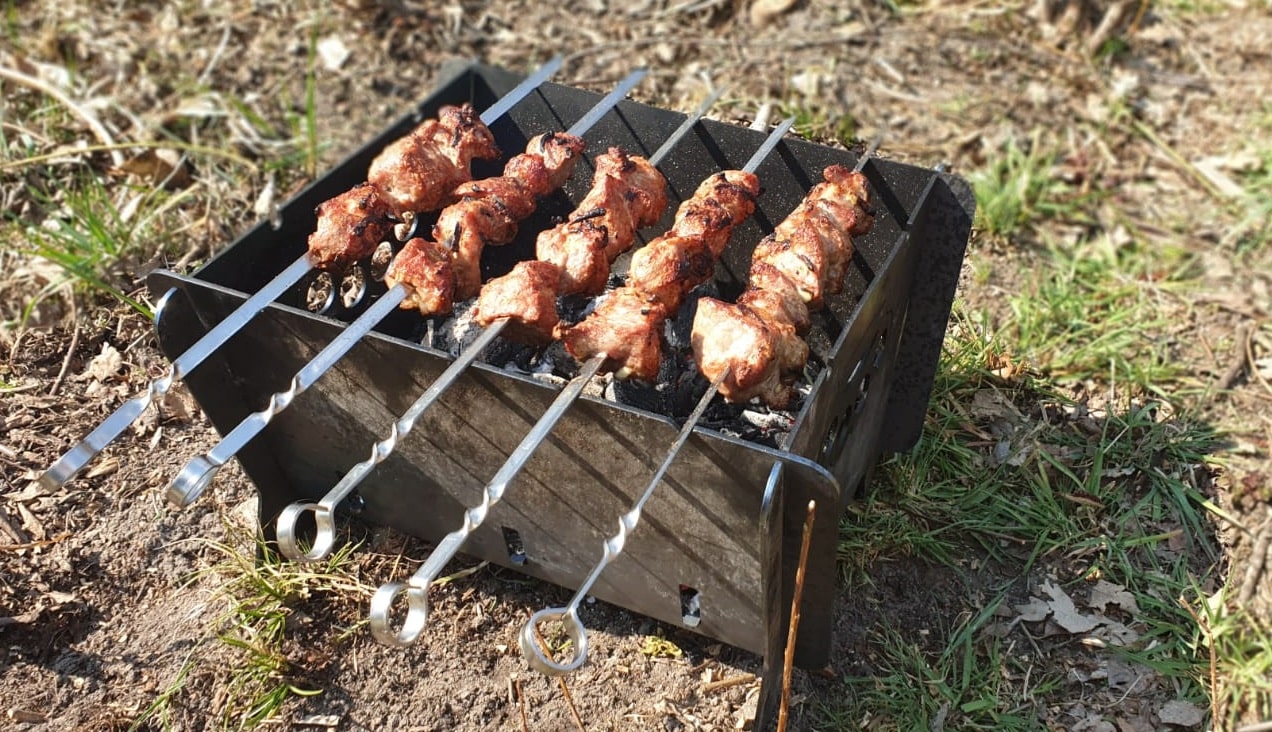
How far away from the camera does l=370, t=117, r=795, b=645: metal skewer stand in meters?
2.12

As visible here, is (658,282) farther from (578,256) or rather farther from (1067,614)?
(1067,614)

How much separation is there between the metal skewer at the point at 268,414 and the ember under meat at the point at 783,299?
879 mm

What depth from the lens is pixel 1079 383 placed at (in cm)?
428

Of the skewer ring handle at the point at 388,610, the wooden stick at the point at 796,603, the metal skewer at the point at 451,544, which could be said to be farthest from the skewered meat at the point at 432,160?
the wooden stick at the point at 796,603

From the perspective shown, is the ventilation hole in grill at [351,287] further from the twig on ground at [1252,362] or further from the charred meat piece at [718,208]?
the twig on ground at [1252,362]

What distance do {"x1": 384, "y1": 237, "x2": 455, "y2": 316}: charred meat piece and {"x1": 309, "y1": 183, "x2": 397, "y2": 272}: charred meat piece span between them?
0.62ft

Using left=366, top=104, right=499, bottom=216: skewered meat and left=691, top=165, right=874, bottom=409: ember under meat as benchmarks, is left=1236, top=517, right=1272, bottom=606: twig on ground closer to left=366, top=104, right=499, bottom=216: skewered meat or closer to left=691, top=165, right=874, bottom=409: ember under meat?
left=691, top=165, right=874, bottom=409: ember under meat

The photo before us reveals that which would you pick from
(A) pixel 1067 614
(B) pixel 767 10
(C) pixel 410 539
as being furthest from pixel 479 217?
(B) pixel 767 10

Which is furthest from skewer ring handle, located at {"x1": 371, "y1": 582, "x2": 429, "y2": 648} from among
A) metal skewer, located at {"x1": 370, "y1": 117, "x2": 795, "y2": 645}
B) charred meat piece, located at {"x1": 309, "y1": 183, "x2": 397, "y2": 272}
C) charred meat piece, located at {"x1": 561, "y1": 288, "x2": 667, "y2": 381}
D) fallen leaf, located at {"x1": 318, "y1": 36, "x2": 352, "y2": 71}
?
fallen leaf, located at {"x1": 318, "y1": 36, "x2": 352, "y2": 71}

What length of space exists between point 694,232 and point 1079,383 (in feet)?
6.97

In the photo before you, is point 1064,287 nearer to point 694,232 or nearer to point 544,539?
point 694,232

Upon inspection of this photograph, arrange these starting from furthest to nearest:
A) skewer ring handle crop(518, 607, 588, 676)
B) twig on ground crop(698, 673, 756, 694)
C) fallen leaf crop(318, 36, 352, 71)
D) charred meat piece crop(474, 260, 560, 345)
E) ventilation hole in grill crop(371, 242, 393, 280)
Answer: fallen leaf crop(318, 36, 352, 71) → ventilation hole in grill crop(371, 242, 393, 280) → twig on ground crop(698, 673, 756, 694) → charred meat piece crop(474, 260, 560, 345) → skewer ring handle crop(518, 607, 588, 676)

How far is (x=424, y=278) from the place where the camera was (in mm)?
2904

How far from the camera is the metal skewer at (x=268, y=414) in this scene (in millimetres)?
2215
